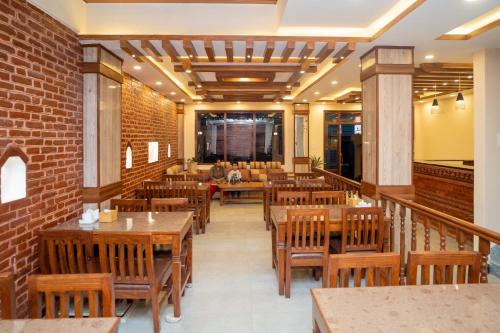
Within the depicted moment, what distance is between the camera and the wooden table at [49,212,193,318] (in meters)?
3.06

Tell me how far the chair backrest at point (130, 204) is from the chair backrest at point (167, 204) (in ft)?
0.34

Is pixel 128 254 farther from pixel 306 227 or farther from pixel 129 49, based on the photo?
pixel 129 49

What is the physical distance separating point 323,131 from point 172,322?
369 inches

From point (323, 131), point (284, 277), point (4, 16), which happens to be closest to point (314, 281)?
point (284, 277)

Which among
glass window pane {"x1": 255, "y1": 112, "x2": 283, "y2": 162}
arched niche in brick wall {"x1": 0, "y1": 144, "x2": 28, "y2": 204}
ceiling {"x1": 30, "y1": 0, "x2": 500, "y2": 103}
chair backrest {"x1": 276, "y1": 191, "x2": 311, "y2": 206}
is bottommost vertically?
chair backrest {"x1": 276, "y1": 191, "x2": 311, "y2": 206}

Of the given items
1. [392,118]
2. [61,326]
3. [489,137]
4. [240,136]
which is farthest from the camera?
[240,136]

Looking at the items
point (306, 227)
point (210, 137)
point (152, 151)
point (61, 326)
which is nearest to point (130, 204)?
point (306, 227)

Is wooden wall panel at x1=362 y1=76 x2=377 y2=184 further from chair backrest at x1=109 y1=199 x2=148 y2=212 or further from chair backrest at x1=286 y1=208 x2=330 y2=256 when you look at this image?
chair backrest at x1=109 y1=199 x2=148 y2=212

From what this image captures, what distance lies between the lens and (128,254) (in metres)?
2.68

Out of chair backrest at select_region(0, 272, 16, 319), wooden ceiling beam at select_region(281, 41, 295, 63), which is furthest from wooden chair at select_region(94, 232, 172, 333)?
wooden ceiling beam at select_region(281, 41, 295, 63)

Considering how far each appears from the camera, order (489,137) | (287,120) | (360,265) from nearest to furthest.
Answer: (360,265) < (489,137) < (287,120)

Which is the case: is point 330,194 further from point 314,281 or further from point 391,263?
point 391,263

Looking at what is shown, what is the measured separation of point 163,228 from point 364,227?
1.87 metres

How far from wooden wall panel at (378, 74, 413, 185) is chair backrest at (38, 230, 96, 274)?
10.8 ft
